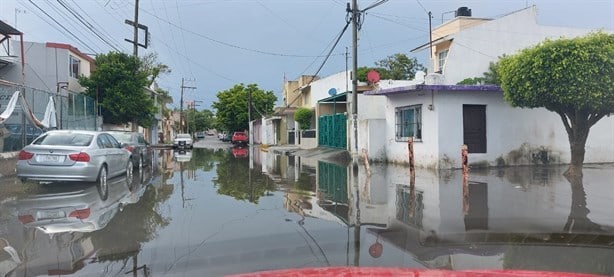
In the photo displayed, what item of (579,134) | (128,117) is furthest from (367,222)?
(128,117)

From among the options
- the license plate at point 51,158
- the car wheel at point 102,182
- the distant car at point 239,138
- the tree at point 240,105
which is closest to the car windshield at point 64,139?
the license plate at point 51,158

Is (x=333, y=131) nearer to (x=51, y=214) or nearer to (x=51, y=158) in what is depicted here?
(x=51, y=158)

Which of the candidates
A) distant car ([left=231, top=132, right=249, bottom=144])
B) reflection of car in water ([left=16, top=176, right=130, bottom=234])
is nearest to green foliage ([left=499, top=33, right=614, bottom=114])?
reflection of car in water ([left=16, top=176, right=130, bottom=234])

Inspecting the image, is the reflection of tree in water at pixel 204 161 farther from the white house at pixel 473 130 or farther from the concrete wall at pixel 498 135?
the concrete wall at pixel 498 135

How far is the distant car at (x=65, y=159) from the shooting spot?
11086 millimetres

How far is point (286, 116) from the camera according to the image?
46.4m

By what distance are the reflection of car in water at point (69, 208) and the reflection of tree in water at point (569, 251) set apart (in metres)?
6.02

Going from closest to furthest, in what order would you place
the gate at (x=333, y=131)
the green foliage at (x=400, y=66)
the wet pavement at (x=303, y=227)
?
the wet pavement at (x=303, y=227)
the gate at (x=333, y=131)
the green foliage at (x=400, y=66)

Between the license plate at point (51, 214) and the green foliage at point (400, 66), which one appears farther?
the green foliage at point (400, 66)

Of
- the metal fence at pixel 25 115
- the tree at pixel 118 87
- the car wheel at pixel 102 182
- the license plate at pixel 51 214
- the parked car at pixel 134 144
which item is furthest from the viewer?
the tree at pixel 118 87

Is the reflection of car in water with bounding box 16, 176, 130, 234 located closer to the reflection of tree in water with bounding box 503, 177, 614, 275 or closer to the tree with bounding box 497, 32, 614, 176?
the reflection of tree in water with bounding box 503, 177, 614, 275

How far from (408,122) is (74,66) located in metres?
22.0

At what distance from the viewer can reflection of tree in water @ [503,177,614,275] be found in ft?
18.1

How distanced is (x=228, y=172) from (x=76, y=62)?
18.6 metres
